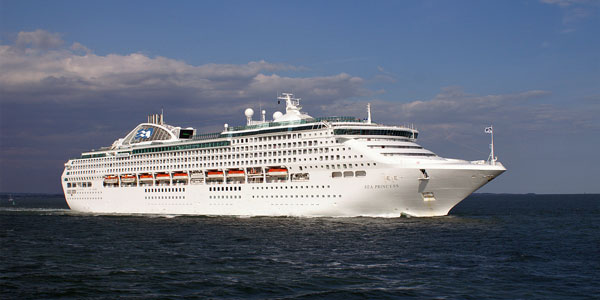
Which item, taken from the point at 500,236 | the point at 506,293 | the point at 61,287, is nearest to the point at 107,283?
the point at 61,287

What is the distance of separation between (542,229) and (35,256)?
39.7m

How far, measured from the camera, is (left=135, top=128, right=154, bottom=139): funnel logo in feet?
239

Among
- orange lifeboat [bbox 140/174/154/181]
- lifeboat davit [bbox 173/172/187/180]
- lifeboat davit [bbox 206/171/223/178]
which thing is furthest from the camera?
orange lifeboat [bbox 140/174/154/181]

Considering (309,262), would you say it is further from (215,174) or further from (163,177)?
(163,177)

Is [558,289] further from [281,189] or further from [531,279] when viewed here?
[281,189]

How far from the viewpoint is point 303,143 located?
52938 millimetres

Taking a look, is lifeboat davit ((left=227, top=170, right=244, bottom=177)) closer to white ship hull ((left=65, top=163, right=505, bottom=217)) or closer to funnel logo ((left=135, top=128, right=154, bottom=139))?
white ship hull ((left=65, top=163, right=505, bottom=217))

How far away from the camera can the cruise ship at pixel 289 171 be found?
4691 cm

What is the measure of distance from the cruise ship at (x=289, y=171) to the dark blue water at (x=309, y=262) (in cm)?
328

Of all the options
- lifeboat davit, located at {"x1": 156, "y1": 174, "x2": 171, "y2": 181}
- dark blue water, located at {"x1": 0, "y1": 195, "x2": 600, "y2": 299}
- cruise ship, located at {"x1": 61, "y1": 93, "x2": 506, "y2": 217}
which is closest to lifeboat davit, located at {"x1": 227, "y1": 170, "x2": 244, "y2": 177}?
cruise ship, located at {"x1": 61, "y1": 93, "x2": 506, "y2": 217}

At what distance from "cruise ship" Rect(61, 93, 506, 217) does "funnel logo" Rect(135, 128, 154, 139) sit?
0.16 metres

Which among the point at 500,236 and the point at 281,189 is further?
the point at 281,189

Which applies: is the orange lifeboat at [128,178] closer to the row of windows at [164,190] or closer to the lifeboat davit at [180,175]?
the row of windows at [164,190]

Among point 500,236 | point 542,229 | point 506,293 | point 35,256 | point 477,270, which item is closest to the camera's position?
point 506,293
